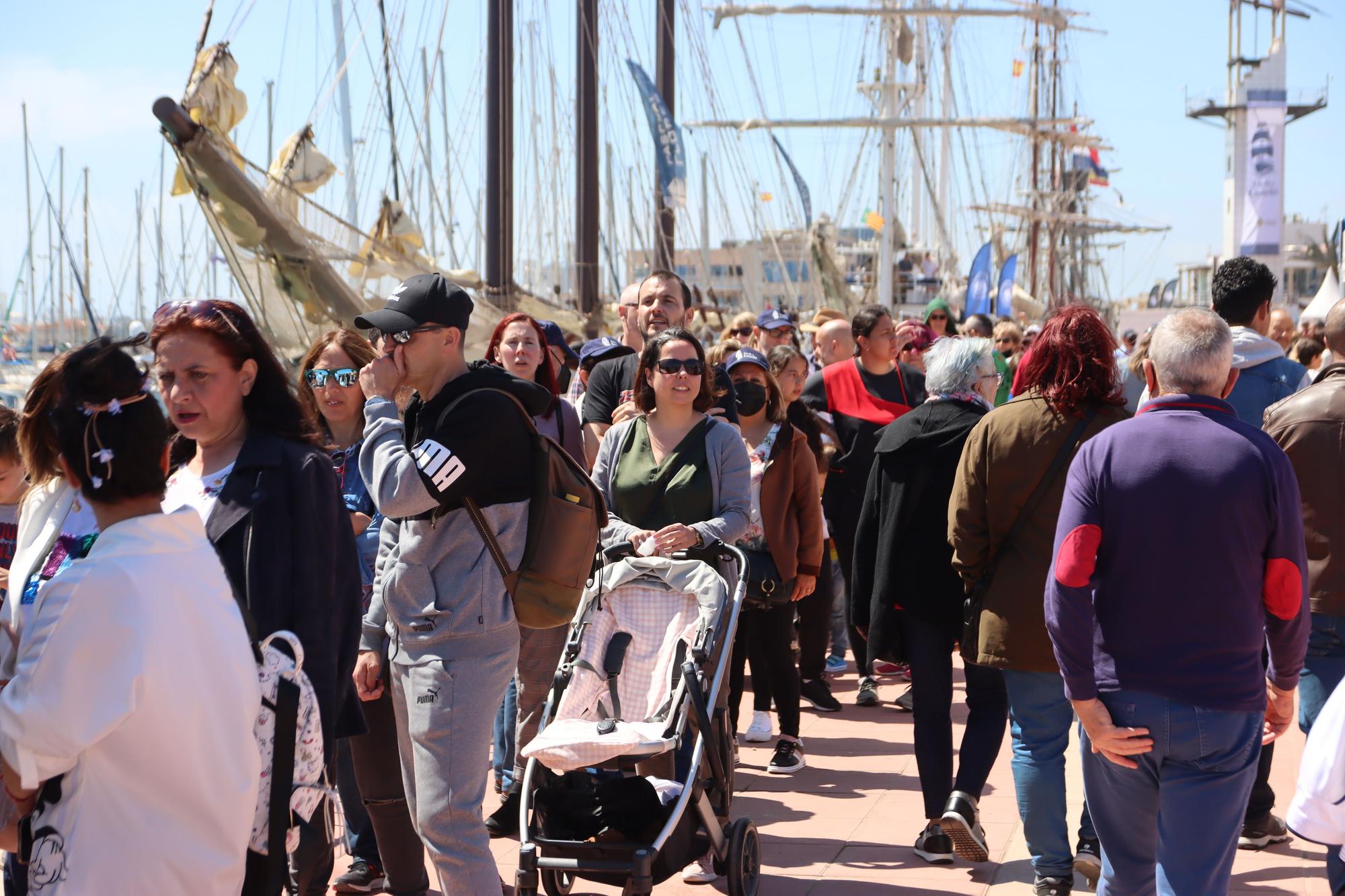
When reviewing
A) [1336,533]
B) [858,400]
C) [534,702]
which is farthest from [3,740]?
[858,400]

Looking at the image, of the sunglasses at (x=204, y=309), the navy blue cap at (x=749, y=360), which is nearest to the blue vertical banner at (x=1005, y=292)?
the navy blue cap at (x=749, y=360)

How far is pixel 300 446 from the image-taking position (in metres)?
3.15

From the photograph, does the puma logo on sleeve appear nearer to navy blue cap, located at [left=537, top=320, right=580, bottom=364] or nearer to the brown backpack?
the brown backpack

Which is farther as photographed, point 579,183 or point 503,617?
point 579,183

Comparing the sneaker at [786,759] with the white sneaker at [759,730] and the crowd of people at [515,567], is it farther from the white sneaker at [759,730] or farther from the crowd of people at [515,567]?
the white sneaker at [759,730]

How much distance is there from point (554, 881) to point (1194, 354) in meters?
2.61

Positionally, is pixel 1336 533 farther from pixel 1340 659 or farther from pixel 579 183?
pixel 579 183

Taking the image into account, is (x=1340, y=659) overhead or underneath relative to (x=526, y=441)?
underneath

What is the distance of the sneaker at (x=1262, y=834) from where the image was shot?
5223 millimetres

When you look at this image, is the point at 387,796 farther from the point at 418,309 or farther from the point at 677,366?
the point at 677,366

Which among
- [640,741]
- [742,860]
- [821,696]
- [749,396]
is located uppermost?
[749,396]

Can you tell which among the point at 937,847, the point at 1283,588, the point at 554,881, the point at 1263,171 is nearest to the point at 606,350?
the point at 937,847

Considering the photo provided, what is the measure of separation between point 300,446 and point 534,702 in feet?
7.62

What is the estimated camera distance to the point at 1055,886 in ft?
15.2
